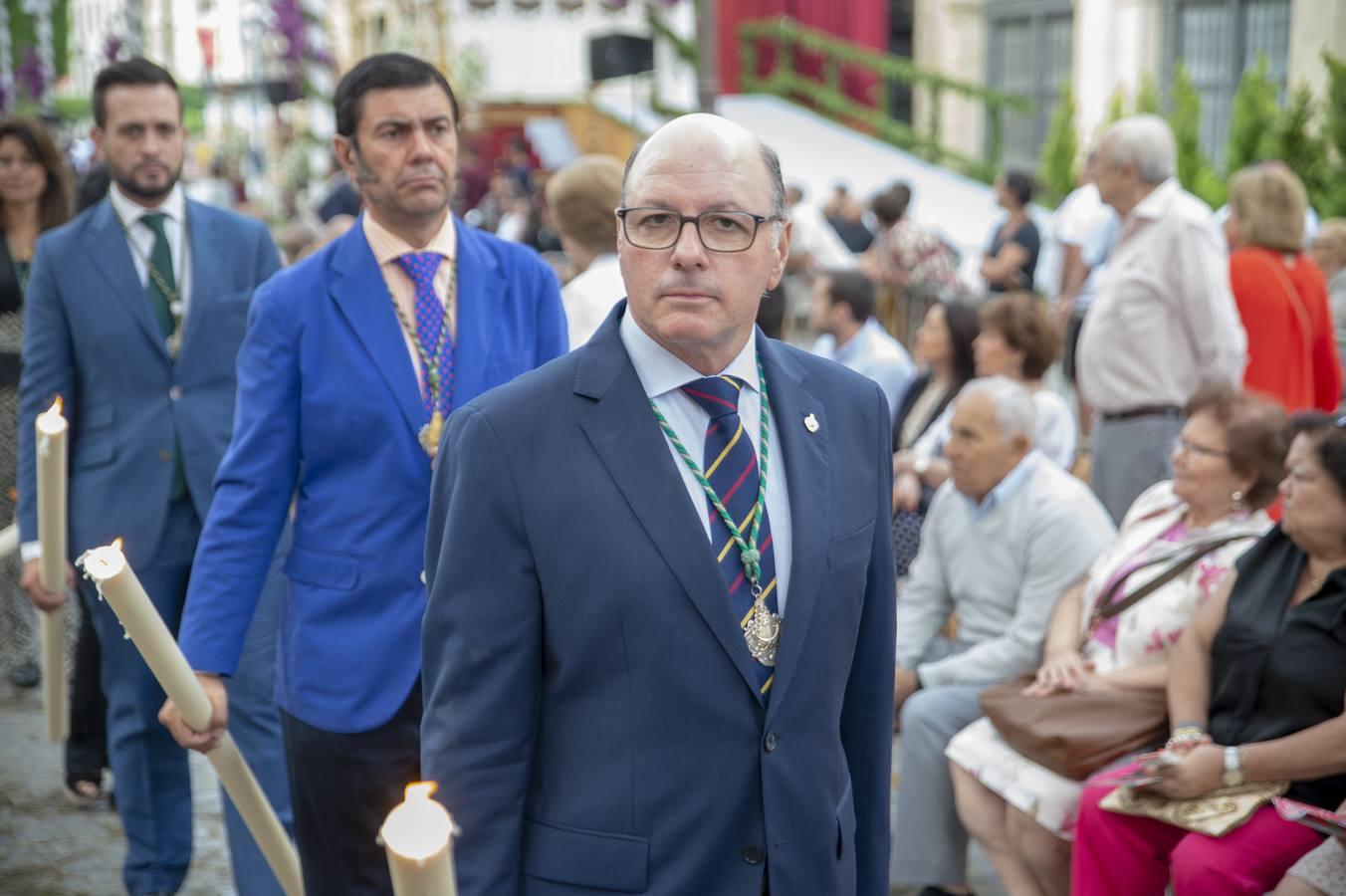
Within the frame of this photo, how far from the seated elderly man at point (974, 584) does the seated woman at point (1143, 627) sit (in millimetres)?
184

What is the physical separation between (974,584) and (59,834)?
9.49 feet

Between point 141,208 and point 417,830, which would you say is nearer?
point 417,830

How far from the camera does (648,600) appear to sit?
6.37ft

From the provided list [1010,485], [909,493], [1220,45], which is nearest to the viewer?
[1010,485]

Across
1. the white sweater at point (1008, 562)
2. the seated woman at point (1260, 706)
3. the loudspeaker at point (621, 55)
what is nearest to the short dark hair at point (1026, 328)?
the white sweater at point (1008, 562)

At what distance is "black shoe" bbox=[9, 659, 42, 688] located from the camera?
634 centimetres

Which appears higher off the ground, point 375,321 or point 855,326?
point 375,321

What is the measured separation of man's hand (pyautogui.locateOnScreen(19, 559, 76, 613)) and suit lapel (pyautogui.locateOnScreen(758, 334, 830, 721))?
171 centimetres

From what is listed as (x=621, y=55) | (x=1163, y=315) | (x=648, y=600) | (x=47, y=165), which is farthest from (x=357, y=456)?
(x=621, y=55)

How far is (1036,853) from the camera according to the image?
393 centimetres

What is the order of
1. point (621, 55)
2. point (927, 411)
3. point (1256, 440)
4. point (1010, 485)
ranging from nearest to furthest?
1. point (1256, 440)
2. point (1010, 485)
3. point (927, 411)
4. point (621, 55)

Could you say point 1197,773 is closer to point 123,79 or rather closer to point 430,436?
point 430,436

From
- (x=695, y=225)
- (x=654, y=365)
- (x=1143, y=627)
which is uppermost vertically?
(x=695, y=225)

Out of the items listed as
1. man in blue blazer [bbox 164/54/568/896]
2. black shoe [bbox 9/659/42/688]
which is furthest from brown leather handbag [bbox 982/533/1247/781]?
black shoe [bbox 9/659/42/688]
